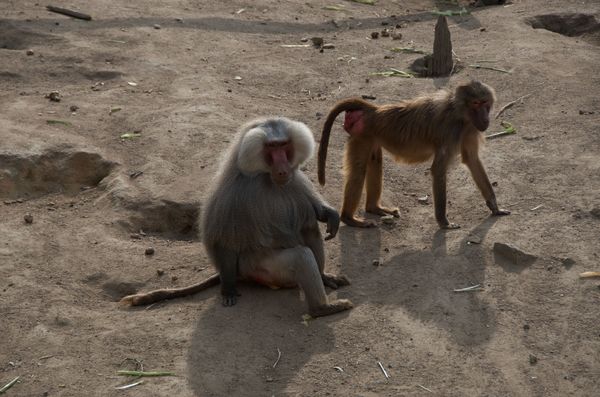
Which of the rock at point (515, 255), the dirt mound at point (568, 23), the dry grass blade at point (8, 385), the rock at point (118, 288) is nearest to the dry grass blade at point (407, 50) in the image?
the dirt mound at point (568, 23)

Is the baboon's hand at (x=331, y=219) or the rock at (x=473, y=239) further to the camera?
the rock at (x=473, y=239)

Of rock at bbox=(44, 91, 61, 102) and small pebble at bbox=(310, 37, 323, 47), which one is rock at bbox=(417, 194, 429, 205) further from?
rock at bbox=(44, 91, 61, 102)

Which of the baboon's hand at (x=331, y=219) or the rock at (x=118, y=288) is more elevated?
the baboon's hand at (x=331, y=219)

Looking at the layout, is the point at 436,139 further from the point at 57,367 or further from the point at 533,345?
the point at 57,367

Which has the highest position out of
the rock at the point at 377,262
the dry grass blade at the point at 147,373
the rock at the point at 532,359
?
the rock at the point at 377,262

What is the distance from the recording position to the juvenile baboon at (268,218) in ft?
18.1

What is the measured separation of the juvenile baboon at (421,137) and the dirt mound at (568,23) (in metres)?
4.87

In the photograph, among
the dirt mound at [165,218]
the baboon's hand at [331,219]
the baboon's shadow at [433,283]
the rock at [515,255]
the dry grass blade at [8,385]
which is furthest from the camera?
the dirt mound at [165,218]

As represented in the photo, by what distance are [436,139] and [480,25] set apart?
195 inches

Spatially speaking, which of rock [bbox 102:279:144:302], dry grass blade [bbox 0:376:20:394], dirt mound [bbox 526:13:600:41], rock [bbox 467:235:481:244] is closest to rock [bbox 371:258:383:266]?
rock [bbox 467:235:481:244]

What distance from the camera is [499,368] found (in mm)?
4996

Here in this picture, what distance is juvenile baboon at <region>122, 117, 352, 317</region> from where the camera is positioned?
18.1ft

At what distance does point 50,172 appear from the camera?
750 cm

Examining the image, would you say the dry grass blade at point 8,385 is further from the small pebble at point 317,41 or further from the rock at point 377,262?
the small pebble at point 317,41
